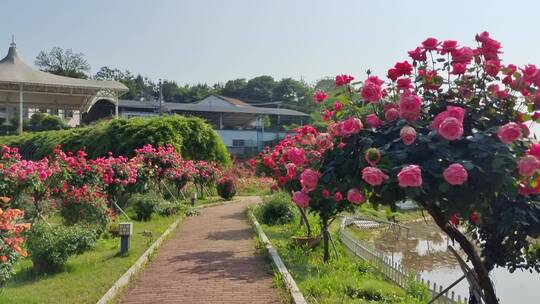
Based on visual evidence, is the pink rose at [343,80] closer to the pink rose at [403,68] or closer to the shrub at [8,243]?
the pink rose at [403,68]

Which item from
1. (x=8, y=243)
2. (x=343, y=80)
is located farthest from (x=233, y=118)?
(x=343, y=80)

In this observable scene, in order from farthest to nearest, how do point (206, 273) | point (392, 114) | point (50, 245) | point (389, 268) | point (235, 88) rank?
point (235, 88), point (389, 268), point (206, 273), point (50, 245), point (392, 114)

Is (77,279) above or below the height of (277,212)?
below

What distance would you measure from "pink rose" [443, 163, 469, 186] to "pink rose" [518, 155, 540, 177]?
0.34 m

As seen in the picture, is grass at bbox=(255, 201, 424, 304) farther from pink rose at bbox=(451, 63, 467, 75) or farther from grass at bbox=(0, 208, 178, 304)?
pink rose at bbox=(451, 63, 467, 75)

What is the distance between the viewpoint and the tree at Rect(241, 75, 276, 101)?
86.4 meters

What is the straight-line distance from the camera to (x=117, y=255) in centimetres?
1057

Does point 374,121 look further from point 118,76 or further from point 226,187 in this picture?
point 118,76

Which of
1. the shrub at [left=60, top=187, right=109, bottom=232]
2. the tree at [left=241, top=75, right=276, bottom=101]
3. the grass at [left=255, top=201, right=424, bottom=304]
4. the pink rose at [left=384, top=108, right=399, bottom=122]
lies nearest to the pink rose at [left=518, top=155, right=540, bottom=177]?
the pink rose at [left=384, top=108, right=399, bottom=122]

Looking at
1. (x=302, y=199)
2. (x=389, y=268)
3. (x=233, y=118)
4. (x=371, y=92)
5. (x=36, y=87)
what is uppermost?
(x=36, y=87)

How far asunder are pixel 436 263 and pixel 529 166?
16.8 metres

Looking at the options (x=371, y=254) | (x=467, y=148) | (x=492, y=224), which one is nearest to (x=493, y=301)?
(x=492, y=224)

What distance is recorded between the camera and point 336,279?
8.52m

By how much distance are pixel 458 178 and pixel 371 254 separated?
863 centimetres
